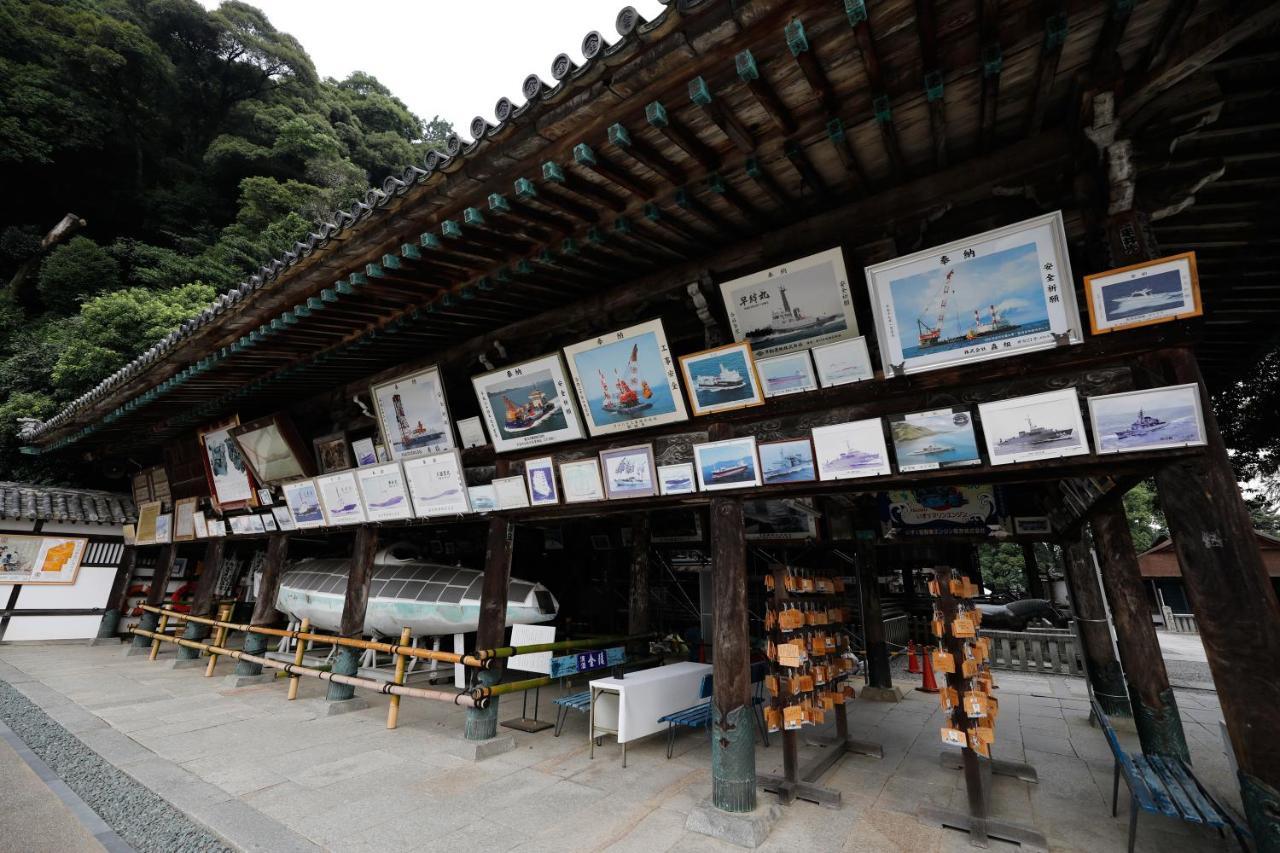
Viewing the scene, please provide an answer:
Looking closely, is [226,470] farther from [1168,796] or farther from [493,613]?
[1168,796]

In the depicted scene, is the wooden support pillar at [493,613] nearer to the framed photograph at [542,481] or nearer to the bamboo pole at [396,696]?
the framed photograph at [542,481]

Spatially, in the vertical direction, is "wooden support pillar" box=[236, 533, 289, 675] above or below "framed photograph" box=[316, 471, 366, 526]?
below

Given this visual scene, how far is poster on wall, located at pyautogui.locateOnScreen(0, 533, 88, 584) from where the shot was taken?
1392 centimetres

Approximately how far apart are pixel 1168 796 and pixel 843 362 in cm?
378

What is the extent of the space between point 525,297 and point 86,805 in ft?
20.4

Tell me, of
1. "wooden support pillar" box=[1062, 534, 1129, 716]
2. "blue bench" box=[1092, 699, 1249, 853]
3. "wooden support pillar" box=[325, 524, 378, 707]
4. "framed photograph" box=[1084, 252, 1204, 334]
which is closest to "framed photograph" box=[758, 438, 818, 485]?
"framed photograph" box=[1084, 252, 1204, 334]

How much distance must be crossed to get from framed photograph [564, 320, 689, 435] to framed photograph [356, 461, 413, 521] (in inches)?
141

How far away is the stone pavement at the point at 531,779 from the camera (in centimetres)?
422

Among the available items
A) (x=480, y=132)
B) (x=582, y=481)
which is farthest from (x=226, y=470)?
(x=480, y=132)

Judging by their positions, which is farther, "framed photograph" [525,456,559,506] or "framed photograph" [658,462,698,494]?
"framed photograph" [525,456,559,506]

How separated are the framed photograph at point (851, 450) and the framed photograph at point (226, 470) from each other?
1049 cm

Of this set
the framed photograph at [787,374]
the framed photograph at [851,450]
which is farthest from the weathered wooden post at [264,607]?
A: the framed photograph at [851,450]

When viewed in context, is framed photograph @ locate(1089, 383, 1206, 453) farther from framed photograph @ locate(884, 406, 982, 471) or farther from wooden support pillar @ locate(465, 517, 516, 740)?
wooden support pillar @ locate(465, 517, 516, 740)

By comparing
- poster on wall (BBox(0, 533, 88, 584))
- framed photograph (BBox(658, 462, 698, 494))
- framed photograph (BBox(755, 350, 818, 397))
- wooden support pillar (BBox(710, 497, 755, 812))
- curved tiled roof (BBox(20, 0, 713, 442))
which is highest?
curved tiled roof (BBox(20, 0, 713, 442))
